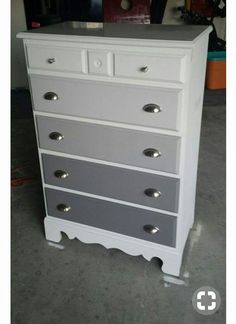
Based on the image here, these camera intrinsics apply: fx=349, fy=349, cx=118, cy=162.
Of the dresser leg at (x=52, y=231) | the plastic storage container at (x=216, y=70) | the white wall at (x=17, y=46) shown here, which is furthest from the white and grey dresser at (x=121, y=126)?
the plastic storage container at (x=216, y=70)

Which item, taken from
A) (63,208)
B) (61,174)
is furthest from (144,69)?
(63,208)

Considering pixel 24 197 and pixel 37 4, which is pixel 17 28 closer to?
pixel 37 4

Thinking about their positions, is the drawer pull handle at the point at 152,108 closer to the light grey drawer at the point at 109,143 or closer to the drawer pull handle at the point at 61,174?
the light grey drawer at the point at 109,143

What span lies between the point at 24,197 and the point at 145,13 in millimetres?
2614

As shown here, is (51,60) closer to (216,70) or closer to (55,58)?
(55,58)

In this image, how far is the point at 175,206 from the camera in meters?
1.63

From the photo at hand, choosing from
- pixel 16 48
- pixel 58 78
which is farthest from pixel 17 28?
pixel 58 78

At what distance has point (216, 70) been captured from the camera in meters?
4.45

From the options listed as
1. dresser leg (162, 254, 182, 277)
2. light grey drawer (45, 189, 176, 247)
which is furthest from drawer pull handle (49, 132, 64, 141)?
dresser leg (162, 254, 182, 277)

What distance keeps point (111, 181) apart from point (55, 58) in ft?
2.09

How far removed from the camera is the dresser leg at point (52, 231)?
202 cm

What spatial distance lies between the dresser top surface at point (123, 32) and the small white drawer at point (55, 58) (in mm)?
Result: 56

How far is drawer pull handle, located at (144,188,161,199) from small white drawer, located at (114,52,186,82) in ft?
1.70

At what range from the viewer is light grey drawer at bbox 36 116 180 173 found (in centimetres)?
154
